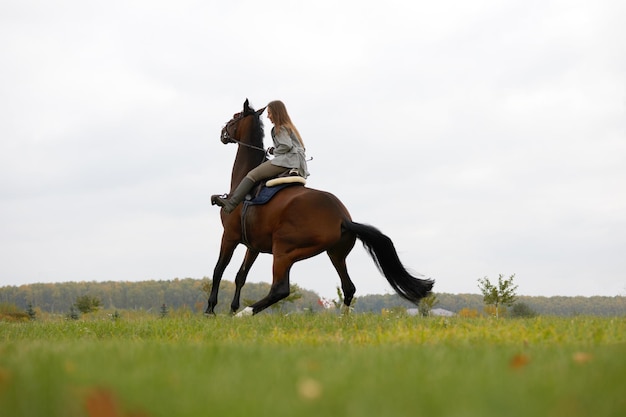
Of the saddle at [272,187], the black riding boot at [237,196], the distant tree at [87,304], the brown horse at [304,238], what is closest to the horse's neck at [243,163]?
the black riding boot at [237,196]

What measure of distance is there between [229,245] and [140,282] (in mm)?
22043

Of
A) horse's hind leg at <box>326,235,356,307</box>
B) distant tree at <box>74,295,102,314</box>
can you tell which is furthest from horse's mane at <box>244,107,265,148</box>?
distant tree at <box>74,295,102,314</box>

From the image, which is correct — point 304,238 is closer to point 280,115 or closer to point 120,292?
point 280,115

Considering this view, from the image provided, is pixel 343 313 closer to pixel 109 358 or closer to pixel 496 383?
pixel 109 358

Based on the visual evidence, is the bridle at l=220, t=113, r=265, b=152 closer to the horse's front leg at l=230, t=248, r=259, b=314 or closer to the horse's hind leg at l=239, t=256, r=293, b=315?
the horse's front leg at l=230, t=248, r=259, b=314

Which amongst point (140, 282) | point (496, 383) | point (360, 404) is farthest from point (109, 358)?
point (140, 282)

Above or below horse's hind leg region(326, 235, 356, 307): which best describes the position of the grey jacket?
above

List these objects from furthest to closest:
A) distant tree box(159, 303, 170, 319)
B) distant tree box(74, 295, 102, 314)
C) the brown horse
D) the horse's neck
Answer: distant tree box(74, 295, 102, 314) < distant tree box(159, 303, 170, 319) < the horse's neck < the brown horse

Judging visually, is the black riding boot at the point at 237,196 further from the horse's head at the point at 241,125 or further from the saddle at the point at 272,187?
the horse's head at the point at 241,125

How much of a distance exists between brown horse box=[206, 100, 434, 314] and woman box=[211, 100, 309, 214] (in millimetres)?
347

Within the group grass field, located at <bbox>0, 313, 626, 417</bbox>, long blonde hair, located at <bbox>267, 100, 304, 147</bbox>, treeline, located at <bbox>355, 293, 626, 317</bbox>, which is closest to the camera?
grass field, located at <bbox>0, 313, 626, 417</bbox>

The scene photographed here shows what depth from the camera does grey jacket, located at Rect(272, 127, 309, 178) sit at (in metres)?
10.9

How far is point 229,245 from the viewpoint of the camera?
37.1 ft

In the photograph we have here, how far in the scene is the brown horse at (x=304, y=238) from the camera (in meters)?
10.1
